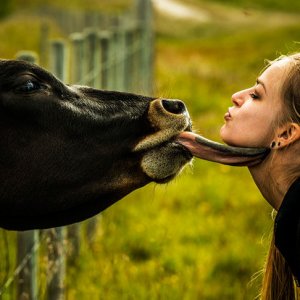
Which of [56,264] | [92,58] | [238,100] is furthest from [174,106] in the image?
[92,58]

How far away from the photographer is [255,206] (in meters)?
8.44

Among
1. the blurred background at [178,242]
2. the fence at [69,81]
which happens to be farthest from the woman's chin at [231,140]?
the fence at [69,81]

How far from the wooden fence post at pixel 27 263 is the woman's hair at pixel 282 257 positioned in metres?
1.50

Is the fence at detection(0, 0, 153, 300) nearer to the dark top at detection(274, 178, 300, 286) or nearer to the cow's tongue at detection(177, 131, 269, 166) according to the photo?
the cow's tongue at detection(177, 131, 269, 166)

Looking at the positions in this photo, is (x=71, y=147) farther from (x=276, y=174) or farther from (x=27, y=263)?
(x=27, y=263)

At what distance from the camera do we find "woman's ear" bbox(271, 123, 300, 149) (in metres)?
3.52

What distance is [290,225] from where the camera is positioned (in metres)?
3.34

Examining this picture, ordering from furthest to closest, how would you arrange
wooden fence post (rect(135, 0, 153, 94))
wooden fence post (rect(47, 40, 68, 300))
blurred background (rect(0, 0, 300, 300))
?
wooden fence post (rect(135, 0, 153, 94)), blurred background (rect(0, 0, 300, 300)), wooden fence post (rect(47, 40, 68, 300))

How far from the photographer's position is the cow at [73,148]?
3598 millimetres

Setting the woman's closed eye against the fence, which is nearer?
the woman's closed eye

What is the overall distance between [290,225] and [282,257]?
0.47 meters

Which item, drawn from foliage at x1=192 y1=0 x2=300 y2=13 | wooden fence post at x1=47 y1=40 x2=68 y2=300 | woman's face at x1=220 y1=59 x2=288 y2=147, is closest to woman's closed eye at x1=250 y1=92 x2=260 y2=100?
woman's face at x1=220 y1=59 x2=288 y2=147

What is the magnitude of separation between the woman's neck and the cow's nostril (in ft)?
1.19

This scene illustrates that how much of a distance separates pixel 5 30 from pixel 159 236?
57.7 feet
